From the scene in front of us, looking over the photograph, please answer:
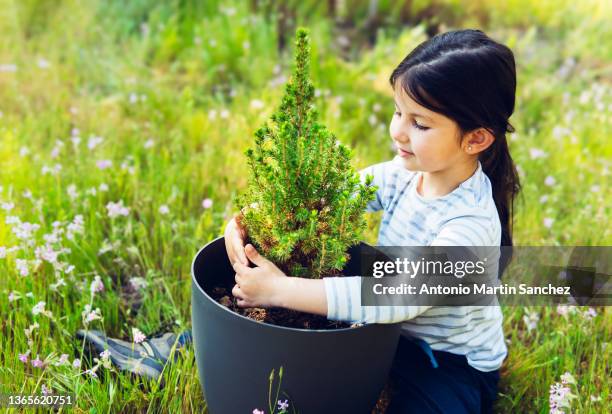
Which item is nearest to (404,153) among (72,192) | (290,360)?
(290,360)

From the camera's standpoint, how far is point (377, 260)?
1.86 m

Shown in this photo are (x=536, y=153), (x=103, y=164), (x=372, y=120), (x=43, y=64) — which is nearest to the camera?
(x=103, y=164)

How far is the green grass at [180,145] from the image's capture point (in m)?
2.17

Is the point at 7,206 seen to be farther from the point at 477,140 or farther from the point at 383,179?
the point at 477,140

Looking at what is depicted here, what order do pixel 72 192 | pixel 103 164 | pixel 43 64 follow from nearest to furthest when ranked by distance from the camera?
pixel 72 192, pixel 103 164, pixel 43 64

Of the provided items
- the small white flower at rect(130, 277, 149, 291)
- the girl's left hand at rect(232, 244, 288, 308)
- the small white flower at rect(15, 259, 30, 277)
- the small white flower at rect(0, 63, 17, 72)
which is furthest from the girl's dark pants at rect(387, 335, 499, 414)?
the small white flower at rect(0, 63, 17, 72)

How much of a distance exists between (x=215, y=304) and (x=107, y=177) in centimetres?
151

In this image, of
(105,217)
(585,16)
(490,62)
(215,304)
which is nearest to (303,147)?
(215,304)

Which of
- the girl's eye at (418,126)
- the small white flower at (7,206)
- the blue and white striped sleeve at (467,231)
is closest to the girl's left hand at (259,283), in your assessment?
the blue and white striped sleeve at (467,231)

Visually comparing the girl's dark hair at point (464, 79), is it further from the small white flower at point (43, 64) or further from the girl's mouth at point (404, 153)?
the small white flower at point (43, 64)

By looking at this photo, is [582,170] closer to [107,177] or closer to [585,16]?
[107,177]

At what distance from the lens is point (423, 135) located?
1.75 meters

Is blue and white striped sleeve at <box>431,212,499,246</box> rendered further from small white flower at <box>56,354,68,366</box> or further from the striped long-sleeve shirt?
small white flower at <box>56,354,68,366</box>

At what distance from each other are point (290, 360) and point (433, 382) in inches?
24.9
